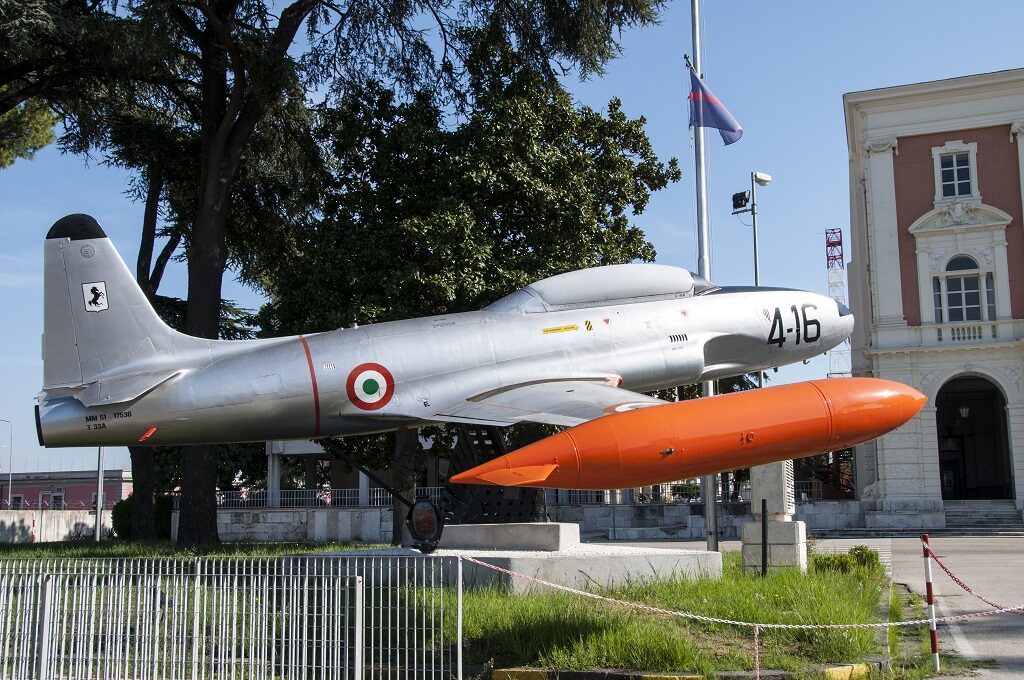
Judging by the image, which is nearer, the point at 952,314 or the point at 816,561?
the point at 816,561

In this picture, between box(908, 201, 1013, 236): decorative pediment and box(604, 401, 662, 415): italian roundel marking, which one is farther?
box(908, 201, 1013, 236): decorative pediment

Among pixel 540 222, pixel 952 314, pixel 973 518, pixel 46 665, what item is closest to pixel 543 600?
pixel 46 665

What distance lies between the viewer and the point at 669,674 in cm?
935

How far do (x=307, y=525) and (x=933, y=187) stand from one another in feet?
106

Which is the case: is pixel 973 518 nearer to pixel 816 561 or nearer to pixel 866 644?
pixel 816 561

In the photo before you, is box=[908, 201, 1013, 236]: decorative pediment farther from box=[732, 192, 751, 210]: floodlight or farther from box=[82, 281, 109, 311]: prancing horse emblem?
box=[82, 281, 109, 311]: prancing horse emblem

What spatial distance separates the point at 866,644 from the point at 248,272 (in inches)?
932

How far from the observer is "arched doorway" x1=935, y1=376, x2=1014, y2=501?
45.3 m

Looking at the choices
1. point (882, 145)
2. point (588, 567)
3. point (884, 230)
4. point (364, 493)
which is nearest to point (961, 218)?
point (884, 230)

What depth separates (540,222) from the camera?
21969mm

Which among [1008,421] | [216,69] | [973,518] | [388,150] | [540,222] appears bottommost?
Answer: [973,518]

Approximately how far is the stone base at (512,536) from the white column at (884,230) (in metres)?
32.6

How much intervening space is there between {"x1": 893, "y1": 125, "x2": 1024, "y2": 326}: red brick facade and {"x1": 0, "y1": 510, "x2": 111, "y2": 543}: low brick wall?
42.4 meters

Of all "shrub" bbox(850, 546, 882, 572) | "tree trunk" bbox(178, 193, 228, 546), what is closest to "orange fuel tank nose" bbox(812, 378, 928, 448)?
"shrub" bbox(850, 546, 882, 572)
